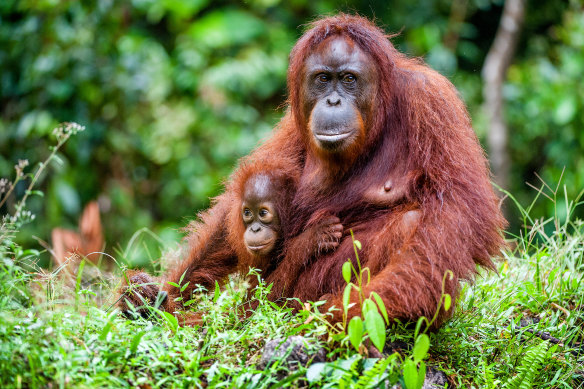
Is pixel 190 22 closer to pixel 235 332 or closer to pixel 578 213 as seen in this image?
pixel 578 213

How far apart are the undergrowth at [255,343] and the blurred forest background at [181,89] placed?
3554 mm

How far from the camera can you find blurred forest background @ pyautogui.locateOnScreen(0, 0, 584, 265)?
6828 millimetres

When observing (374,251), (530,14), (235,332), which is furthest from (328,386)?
(530,14)

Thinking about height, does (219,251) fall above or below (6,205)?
above

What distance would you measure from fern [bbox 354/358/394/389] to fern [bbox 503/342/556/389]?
2.48ft

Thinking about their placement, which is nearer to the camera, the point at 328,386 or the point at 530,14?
the point at 328,386

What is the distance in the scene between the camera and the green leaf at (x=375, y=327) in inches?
100

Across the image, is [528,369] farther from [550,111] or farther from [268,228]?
[550,111]

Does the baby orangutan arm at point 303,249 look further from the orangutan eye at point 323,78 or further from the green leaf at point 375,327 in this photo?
the green leaf at point 375,327

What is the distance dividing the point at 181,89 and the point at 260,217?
4.79 m

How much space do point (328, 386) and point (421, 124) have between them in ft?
4.58

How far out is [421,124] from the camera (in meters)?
3.35

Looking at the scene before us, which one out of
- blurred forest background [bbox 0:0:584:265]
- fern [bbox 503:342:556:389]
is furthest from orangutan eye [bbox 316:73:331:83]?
blurred forest background [bbox 0:0:584:265]

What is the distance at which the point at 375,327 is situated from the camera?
2.56 m
